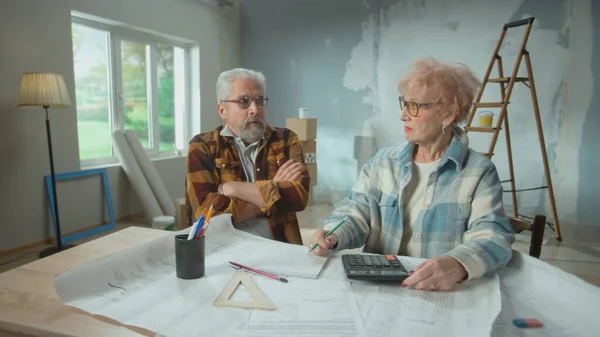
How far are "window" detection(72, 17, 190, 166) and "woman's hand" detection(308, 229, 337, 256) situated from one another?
3294mm

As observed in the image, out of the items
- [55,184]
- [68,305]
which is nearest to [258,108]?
[68,305]

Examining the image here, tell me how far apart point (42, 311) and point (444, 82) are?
46.5 inches

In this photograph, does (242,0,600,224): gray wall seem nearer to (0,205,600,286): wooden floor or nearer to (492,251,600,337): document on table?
(0,205,600,286): wooden floor

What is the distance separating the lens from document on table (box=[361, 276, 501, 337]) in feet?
2.25

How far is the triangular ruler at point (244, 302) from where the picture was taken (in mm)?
767

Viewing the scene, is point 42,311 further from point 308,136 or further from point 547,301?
point 308,136

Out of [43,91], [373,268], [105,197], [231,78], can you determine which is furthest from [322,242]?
[105,197]

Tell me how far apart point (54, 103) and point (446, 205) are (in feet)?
9.21

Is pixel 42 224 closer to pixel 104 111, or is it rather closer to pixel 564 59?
pixel 104 111

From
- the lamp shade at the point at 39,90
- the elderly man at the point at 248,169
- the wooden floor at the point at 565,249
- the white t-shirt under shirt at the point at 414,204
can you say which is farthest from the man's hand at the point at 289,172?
the lamp shade at the point at 39,90

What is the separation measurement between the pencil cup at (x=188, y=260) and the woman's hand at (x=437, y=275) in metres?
0.45

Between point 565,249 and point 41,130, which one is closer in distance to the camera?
point 41,130

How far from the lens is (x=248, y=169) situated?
170 centimetres

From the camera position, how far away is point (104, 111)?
12.9ft
